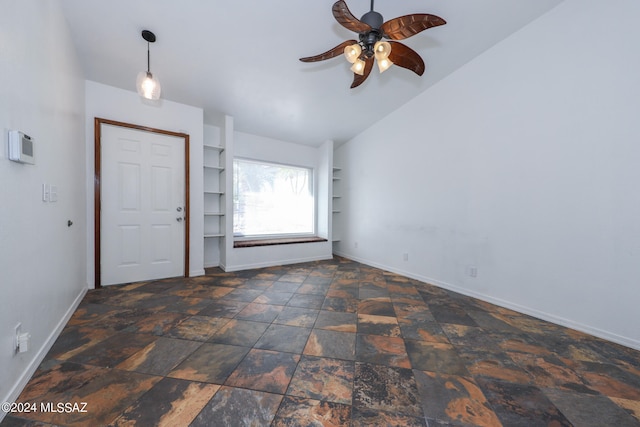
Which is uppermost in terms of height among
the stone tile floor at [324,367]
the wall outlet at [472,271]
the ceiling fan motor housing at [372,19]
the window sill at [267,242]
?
the ceiling fan motor housing at [372,19]

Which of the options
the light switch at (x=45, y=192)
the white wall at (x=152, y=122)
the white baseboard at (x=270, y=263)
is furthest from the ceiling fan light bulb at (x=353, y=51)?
the white baseboard at (x=270, y=263)

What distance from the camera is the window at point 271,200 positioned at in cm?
429

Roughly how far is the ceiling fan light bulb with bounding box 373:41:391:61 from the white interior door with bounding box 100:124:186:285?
115 inches

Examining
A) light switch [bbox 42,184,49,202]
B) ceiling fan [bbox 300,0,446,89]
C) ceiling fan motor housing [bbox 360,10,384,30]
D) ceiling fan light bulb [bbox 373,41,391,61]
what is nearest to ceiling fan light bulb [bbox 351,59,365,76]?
ceiling fan [bbox 300,0,446,89]

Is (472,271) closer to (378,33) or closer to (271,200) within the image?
(378,33)

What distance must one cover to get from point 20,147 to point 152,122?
2.18 metres

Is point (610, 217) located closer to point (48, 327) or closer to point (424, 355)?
point (424, 355)

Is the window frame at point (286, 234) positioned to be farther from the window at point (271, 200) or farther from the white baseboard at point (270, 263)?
the white baseboard at point (270, 263)

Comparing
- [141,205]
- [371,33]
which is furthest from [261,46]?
[141,205]

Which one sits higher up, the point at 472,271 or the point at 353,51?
the point at 353,51

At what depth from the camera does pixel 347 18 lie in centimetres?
163

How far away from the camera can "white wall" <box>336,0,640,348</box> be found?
1873 mm

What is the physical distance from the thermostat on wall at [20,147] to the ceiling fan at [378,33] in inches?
78.0

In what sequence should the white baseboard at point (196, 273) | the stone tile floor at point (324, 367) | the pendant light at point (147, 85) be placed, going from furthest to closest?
the white baseboard at point (196, 273)
the pendant light at point (147, 85)
the stone tile floor at point (324, 367)
